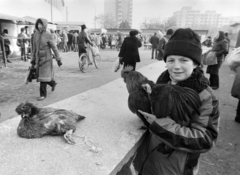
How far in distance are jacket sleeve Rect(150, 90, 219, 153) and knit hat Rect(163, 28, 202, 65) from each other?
0.29 metres

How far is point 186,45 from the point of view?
1.32 metres

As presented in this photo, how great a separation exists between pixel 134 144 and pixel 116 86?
2.58 metres

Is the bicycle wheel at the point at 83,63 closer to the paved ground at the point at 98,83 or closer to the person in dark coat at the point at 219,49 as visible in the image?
the paved ground at the point at 98,83

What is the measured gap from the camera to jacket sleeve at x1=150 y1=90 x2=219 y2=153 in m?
1.21

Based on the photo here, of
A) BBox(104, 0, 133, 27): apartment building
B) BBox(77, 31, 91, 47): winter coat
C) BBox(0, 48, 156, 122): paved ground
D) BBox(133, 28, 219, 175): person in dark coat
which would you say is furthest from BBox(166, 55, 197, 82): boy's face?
BBox(104, 0, 133, 27): apartment building

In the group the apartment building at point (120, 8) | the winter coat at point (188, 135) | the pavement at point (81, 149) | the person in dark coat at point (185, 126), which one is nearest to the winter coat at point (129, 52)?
the pavement at point (81, 149)

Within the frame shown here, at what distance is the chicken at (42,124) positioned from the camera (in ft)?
6.52

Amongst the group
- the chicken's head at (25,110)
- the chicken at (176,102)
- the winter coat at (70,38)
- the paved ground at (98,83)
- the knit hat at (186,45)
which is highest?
the winter coat at (70,38)

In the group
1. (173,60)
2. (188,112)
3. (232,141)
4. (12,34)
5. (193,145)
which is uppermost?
(12,34)

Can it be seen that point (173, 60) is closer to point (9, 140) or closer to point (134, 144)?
point (134, 144)

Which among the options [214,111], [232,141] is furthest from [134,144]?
[232,141]

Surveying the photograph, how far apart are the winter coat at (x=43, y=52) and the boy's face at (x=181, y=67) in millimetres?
3819

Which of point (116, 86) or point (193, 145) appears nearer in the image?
point (193, 145)

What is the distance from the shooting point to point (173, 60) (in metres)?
1.40
